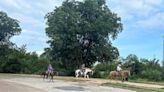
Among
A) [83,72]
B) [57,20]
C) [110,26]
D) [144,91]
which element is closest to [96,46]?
[110,26]

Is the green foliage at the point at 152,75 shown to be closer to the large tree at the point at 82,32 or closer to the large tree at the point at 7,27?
the large tree at the point at 82,32

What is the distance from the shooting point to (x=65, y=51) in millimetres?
57688

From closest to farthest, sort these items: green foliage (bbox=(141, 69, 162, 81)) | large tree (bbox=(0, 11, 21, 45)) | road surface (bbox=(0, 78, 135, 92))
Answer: road surface (bbox=(0, 78, 135, 92)), green foliage (bbox=(141, 69, 162, 81)), large tree (bbox=(0, 11, 21, 45))

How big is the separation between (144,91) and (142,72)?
30.7m

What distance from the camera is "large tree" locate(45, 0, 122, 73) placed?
5569 cm

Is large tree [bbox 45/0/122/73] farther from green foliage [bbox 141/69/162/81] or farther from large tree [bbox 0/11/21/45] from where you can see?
large tree [bbox 0/11/21/45]

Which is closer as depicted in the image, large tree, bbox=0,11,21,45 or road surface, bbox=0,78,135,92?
road surface, bbox=0,78,135,92

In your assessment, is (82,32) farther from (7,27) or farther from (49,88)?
(49,88)

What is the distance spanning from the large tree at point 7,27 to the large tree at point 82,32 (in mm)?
10552

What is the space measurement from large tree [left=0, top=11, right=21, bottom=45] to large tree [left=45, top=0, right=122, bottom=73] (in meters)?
10.6

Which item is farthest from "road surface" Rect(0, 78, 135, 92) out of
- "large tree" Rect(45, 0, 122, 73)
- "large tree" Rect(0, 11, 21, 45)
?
"large tree" Rect(0, 11, 21, 45)

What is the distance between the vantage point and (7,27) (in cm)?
6650

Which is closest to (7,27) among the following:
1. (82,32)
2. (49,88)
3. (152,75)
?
(82,32)

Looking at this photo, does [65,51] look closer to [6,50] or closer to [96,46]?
[96,46]
